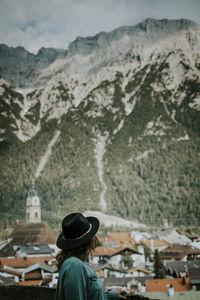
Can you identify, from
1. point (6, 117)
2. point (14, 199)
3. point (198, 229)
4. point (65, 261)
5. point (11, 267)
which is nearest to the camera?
point (65, 261)

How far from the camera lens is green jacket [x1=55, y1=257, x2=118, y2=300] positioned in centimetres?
308

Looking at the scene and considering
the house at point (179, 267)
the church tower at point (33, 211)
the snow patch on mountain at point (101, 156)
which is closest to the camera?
the house at point (179, 267)

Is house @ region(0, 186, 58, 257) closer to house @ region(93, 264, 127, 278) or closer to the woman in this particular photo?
house @ region(93, 264, 127, 278)

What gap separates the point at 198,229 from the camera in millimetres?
100750

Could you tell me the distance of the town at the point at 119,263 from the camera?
92.6ft

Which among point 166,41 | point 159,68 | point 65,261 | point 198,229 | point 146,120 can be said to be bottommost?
point 198,229

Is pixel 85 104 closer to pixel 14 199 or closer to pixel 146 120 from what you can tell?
pixel 146 120

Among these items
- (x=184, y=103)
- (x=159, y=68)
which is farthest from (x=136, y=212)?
(x=159, y=68)

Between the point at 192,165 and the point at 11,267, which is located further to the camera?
the point at 192,165

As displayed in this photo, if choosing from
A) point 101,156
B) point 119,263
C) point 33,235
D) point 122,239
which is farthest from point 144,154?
point 119,263

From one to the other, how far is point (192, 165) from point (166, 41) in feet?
236

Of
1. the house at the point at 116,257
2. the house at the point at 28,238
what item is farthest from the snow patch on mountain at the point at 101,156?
the house at the point at 116,257

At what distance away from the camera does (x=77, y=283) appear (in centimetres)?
309

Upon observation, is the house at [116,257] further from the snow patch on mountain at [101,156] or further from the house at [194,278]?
the snow patch on mountain at [101,156]
